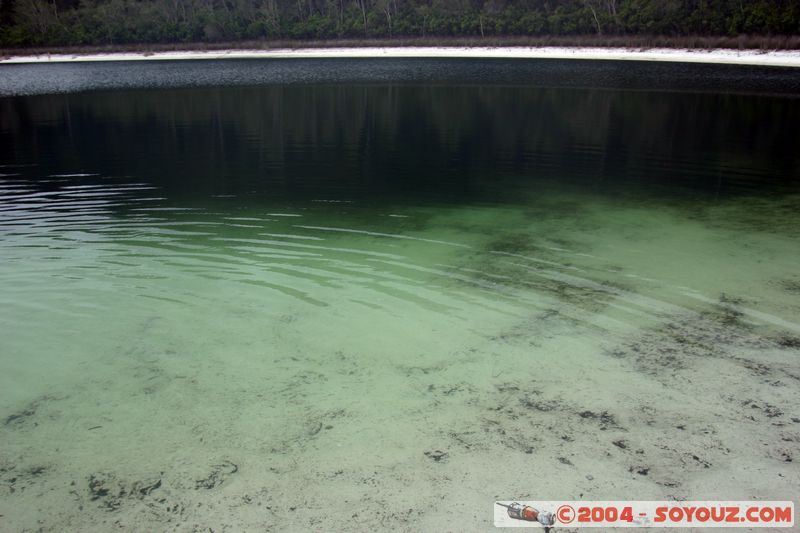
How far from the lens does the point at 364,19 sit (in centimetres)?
8325

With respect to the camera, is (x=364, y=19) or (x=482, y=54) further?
(x=364, y=19)

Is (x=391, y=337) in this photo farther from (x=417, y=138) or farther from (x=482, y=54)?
(x=482, y=54)

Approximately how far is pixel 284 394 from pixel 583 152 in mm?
13376

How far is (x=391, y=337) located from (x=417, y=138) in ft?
44.4

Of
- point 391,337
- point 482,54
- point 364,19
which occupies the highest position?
point 364,19

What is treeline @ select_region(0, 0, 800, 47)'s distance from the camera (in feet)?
192

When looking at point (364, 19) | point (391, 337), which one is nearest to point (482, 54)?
point (364, 19)

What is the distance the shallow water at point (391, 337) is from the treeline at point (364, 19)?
4975cm

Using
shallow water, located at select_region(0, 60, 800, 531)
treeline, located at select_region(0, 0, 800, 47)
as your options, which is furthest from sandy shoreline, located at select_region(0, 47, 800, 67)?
shallow water, located at select_region(0, 60, 800, 531)

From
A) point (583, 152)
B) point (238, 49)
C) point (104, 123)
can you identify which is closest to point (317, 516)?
point (583, 152)

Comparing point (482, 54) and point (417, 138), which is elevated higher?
point (482, 54)

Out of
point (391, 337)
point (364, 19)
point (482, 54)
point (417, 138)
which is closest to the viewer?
point (391, 337)

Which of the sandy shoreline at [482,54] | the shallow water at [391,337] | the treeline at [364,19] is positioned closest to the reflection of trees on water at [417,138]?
the shallow water at [391,337]

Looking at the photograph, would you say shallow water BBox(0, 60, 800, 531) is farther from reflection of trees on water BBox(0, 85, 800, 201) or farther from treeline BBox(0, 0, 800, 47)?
treeline BBox(0, 0, 800, 47)
